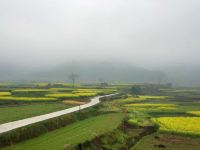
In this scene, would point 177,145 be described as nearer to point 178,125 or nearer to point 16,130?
point 178,125

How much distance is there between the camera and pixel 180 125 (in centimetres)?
3619

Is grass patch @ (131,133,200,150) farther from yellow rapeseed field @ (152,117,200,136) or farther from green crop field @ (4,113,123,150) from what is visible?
green crop field @ (4,113,123,150)

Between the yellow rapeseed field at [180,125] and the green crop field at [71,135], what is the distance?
5.26 metres

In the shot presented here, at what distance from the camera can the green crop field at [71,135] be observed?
2367 centimetres

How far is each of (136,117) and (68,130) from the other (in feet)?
44.9

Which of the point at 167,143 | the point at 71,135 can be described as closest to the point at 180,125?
the point at 167,143

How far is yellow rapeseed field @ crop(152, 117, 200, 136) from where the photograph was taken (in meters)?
33.2

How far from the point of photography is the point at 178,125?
119ft

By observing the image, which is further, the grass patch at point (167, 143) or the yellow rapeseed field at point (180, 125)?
the yellow rapeseed field at point (180, 125)

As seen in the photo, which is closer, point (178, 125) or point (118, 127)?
point (118, 127)

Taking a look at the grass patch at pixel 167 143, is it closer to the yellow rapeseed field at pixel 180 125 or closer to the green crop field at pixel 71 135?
the yellow rapeseed field at pixel 180 125

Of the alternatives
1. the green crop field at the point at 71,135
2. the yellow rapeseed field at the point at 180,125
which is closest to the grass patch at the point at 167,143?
the yellow rapeseed field at the point at 180,125

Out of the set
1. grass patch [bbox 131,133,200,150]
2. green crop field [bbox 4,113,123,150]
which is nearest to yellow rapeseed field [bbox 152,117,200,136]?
grass patch [bbox 131,133,200,150]

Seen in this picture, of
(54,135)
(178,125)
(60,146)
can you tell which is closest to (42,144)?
(60,146)
